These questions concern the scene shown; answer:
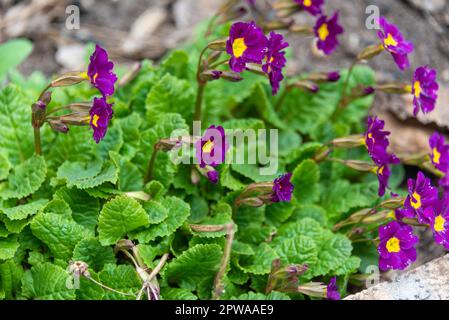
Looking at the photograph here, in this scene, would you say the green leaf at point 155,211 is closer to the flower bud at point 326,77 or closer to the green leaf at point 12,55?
the flower bud at point 326,77

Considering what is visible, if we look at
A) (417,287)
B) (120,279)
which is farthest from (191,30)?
(417,287)

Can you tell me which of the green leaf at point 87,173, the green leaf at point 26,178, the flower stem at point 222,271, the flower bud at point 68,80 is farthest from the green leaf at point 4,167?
the flower stem at point 222,271

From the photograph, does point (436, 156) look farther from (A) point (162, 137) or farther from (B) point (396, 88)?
(A) point (162, 137)

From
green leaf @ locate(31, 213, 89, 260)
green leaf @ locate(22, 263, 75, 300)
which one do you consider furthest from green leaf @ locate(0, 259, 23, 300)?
green leaf @ locate(31, 213, 89, 260)

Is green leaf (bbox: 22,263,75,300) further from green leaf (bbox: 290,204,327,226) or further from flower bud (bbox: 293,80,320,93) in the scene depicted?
flower bud (bbox: 293,80,320,93)

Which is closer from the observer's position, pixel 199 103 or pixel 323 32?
pixel 199 103

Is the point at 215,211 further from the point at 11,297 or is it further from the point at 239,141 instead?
the point at 11,297
